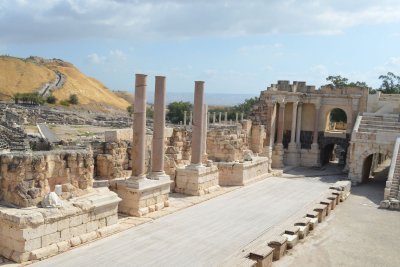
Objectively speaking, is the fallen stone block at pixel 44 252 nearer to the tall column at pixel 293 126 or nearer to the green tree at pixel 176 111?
the tall column at pixel 293 126

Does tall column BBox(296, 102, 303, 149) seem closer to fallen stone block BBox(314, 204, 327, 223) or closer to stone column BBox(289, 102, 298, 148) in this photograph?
stone column BBox(289, 102, 298, 148)

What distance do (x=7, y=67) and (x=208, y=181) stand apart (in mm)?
81173

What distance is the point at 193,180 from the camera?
700 inches

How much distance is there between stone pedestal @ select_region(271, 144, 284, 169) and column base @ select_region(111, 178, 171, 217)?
17269 mm

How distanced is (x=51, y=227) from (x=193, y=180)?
7.97m

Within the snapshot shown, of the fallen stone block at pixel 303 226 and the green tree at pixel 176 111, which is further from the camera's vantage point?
the green tree at pixel 176 111

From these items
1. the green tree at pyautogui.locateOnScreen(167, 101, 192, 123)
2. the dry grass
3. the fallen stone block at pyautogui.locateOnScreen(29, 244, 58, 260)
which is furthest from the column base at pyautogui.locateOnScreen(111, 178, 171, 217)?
the dry grass

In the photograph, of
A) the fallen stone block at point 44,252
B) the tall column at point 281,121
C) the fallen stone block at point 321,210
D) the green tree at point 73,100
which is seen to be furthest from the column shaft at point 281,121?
the green tree at point 73,100

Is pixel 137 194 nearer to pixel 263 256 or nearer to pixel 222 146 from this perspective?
pixel 263 256

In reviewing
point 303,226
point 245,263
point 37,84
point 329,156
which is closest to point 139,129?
point 303,226

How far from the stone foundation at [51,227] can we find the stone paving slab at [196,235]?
0.31 meters

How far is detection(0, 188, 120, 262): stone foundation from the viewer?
997cm

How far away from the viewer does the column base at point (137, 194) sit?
14148mm

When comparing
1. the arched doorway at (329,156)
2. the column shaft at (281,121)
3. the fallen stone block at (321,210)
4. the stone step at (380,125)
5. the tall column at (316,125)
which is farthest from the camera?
the arched doorway at (329,156)
